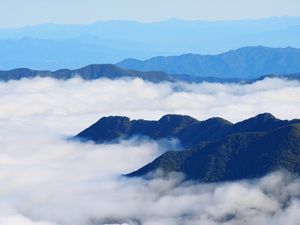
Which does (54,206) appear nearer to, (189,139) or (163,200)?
(163,200)

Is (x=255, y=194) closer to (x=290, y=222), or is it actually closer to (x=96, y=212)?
(x=290, y=222)

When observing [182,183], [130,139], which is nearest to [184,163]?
[182,183]

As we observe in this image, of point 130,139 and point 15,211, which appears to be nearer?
point 15,211

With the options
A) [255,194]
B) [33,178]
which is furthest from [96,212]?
[33,178]

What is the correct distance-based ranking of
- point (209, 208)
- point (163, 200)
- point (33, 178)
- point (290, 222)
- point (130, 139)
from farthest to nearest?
point (130, 139)
point (33, 178)
point (163, 200)
point (209, 208)
point (290, 222)

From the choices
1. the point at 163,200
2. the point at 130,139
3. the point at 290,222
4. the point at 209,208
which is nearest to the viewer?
the point at 290,222

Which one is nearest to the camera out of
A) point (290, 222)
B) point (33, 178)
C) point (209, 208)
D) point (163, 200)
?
point (290, 222)

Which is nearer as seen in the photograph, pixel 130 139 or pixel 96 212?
pixel 96 212

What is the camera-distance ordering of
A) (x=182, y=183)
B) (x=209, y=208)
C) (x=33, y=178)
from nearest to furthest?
(x=209, y=208) → (x=182, y=183) → (x=33, y=178)

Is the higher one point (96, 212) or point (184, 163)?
point (184, 163)
